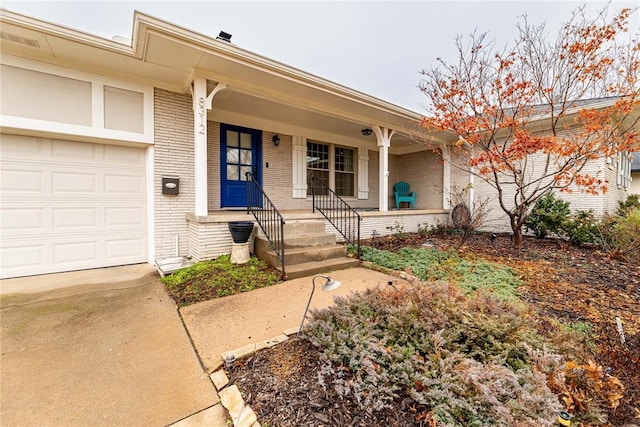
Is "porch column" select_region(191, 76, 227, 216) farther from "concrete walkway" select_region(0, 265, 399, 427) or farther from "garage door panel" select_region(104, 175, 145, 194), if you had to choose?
"concrete walkway" select_region(0, 265, 399, 427)

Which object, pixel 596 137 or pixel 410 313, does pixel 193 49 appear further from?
pixel 596 137

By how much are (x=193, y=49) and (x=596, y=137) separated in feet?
23.4

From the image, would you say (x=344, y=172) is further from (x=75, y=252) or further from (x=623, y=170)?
(x=623, y=170)

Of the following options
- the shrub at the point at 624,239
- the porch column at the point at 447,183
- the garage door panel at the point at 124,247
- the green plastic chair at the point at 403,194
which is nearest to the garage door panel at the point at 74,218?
the garage door panel at the point at 124,247

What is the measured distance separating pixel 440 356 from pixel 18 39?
574 cm

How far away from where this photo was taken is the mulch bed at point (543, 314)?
1.37 meters

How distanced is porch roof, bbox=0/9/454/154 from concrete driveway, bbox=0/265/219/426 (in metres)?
3.20

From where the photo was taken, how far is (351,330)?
1.85 metres

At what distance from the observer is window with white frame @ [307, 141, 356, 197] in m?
7.59

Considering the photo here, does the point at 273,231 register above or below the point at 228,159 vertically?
below

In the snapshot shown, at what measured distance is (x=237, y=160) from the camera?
6.14 meters

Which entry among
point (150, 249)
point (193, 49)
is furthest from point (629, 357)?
point (150, 249)

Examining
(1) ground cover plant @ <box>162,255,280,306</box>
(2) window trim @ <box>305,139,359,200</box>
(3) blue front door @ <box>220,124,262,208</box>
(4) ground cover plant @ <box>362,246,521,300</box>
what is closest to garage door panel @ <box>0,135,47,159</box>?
(1) ground cover plant @ <box>162,255,280,306</box>

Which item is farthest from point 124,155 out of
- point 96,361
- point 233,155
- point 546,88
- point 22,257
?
point 546,88
